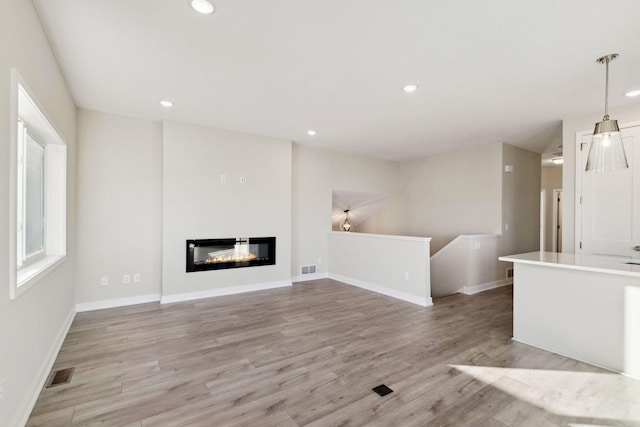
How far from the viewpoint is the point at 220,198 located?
4707 mm

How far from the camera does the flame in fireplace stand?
4.67 meters

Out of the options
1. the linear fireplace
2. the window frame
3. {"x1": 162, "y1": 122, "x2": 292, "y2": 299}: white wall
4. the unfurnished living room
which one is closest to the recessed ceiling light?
the unfurnished living room

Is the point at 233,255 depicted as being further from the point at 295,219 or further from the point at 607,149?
the point at 607,149

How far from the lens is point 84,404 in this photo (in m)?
2.04

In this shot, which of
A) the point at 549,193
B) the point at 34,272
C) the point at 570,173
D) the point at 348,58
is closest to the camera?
the point at 34,272

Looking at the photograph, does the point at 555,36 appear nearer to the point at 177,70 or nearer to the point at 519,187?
the point at 177,70

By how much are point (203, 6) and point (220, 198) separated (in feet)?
10.1

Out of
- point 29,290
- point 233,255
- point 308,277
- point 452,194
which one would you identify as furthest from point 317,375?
point 452,194

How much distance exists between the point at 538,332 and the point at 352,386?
6.64ft

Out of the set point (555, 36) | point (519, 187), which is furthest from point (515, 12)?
point (519, 187)

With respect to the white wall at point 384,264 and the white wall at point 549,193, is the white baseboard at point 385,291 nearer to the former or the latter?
the white wall at point 384,264

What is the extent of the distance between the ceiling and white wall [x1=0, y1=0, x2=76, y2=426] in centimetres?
25

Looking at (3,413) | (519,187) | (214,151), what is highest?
(214,151)

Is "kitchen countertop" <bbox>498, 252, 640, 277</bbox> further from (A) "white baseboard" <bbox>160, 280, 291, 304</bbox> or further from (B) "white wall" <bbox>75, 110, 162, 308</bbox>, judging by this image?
(B) "white wall" <bbox>75, 110, 162, 308</bbox>
